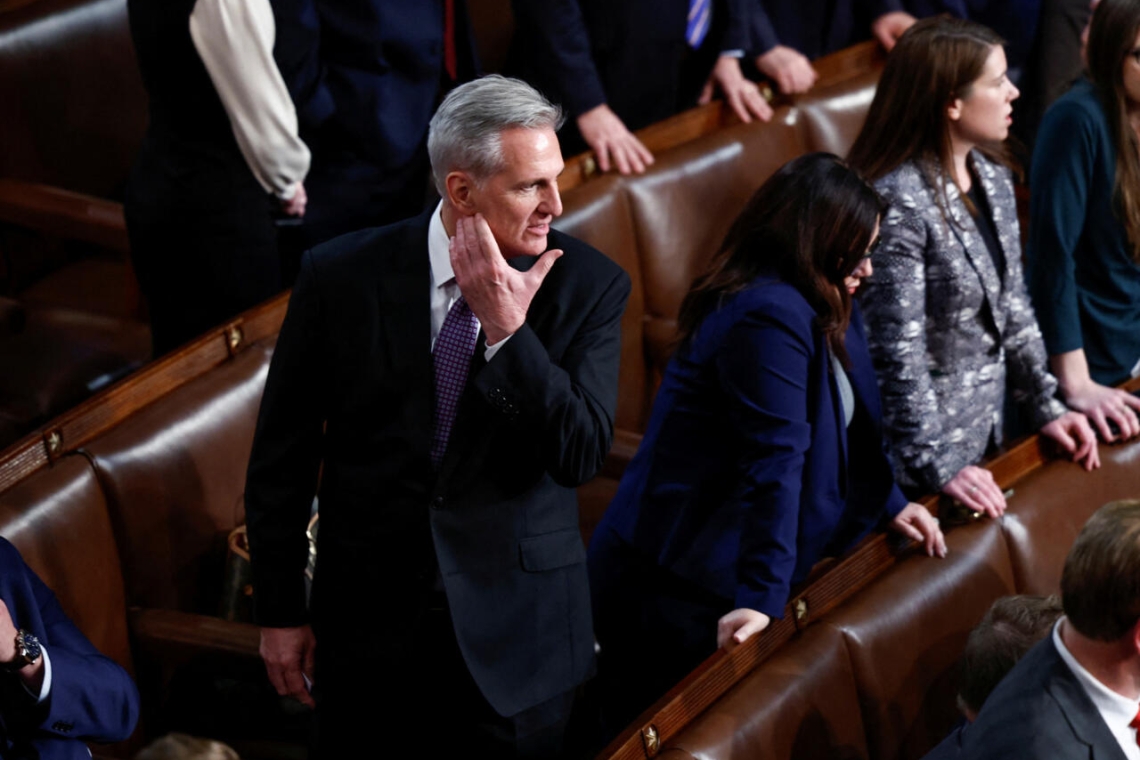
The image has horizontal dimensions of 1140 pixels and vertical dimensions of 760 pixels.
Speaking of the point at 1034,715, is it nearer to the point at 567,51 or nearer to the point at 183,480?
the point at 183,480

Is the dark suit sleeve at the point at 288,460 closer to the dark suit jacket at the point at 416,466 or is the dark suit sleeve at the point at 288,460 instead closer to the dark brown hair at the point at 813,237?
the dark suit jacket at the point at 416,466

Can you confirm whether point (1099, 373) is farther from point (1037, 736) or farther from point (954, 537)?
point (1037, 736)

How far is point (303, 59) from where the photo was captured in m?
2.62

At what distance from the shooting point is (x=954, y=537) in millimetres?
2025

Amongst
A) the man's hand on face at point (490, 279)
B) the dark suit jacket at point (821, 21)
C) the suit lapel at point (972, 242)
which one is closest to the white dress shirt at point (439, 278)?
the man's hand on face at point (490, 279)

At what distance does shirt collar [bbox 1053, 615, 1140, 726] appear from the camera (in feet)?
4.64

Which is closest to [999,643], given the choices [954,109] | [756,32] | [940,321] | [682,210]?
[940,321]

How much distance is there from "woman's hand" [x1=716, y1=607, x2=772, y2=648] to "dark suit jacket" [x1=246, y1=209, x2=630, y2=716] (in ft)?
0.65

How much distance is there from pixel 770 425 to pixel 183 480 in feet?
A: 2.91

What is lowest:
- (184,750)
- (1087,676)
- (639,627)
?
(639,627)

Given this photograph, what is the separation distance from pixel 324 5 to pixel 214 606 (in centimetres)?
117

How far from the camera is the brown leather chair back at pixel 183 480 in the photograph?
2.08 meters

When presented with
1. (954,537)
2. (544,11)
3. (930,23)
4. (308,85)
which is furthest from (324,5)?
(954,537)

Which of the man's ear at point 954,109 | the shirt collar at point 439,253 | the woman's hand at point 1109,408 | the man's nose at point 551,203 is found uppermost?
the man's nose at point 551,203
